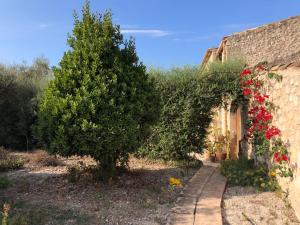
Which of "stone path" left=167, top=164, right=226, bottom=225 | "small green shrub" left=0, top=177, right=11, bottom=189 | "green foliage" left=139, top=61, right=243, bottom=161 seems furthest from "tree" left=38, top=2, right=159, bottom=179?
"green foliage" left=139, top=61, right=243, bottom=161

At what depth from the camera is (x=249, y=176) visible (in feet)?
25.0

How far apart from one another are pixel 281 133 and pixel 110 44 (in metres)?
3.71

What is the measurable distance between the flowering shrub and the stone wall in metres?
4.26

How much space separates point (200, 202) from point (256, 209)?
0.97 metres

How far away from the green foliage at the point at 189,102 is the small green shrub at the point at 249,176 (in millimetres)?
1424

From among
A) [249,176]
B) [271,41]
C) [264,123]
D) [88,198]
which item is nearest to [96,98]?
[88,198]

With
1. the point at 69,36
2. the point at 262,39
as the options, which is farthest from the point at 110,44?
the point at 262,39

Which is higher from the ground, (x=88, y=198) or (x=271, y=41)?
(x=271, y=41)

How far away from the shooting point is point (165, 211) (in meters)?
5.51

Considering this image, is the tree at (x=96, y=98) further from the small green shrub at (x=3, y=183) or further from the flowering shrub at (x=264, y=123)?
the flowering shrub at (x=264, y=123)

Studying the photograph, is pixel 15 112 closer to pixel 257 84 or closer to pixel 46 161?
pixel 46 161

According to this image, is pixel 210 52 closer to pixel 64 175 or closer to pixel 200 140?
pixel 200 140

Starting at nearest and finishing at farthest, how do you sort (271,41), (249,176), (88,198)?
1. (88,198)
2. (249,176)
3. (271,41)

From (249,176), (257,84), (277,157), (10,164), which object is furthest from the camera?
(10,164)
